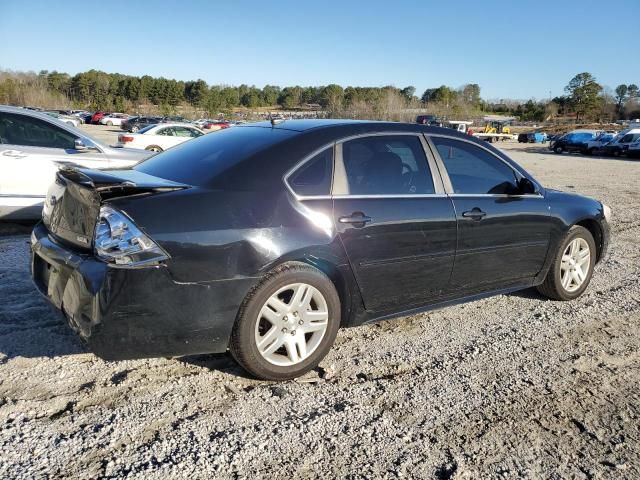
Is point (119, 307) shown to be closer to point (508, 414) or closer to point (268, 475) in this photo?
point (268, 475)

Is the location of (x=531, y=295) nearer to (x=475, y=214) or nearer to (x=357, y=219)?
(x=475, y=214)

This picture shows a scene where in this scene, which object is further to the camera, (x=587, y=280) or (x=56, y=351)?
(x=587, y=280)

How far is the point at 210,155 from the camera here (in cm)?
353

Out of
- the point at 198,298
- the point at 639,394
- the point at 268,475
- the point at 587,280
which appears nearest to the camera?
the point at 268,475

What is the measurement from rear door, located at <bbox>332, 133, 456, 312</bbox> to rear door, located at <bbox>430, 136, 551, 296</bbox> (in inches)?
6.1

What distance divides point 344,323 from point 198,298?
1.05m

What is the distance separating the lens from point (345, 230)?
333 cm

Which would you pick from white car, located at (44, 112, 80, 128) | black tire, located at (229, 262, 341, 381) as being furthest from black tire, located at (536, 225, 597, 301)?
white car, located at (44, 112, 80, 128)

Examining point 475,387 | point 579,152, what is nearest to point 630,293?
point 475,387

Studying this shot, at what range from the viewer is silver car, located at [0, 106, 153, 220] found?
638cm

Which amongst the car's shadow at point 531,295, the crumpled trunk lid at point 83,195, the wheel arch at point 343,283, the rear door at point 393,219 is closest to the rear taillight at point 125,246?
the crumpled trunk lid at point 83,195

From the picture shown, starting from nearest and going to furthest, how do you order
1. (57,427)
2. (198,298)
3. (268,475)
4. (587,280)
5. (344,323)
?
(268,475)
(57,427)
(198,298)
(344,323)
(587,280)

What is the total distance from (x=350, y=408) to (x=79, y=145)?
5.47 meters

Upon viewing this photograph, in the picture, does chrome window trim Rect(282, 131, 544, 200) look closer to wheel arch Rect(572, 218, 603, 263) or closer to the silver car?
wheel arch Rect(572, 218, 603, 263)
